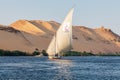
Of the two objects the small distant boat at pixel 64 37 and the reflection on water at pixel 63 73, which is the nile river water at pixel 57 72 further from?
the small distant boat at pixel 64 37

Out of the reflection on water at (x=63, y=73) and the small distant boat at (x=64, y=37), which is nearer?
the reflection on water at (x=63, y=73)

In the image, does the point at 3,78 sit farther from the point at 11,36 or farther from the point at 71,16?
the point at 11,36

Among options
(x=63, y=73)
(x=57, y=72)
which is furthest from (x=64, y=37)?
(x=63, y=73)

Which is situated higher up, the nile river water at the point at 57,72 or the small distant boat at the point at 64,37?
the small distant boat at the point at 64,37

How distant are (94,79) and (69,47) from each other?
114 feet

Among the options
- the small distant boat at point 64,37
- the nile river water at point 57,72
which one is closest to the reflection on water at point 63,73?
the nile river water at point 57,72

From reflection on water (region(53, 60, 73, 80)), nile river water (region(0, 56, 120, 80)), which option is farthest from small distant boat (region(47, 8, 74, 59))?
reflection on water (region(53, 60, 73, 80))

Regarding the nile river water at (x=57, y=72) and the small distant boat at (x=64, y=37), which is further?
the small distant boat at (x=64, y=37)

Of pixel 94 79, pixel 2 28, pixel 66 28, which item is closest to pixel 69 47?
pixel 66 28

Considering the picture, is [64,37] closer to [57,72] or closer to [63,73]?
[57,72]

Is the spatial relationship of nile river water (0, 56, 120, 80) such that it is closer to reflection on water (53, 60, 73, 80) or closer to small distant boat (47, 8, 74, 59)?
reflection on water (53, 60, 73, 80)

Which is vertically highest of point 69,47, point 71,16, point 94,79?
point 71,16

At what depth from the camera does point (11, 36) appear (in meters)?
176

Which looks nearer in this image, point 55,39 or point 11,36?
point 55,39
